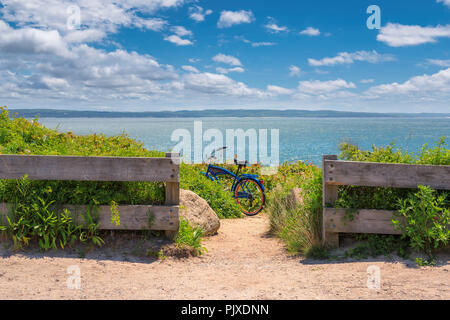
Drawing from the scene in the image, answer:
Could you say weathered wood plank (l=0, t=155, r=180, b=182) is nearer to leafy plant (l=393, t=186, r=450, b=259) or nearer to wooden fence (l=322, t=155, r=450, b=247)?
wooden fence (l=322, t=155, r=450, b=247)

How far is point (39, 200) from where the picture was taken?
5359 mm

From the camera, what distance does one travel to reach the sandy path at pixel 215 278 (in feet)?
13.0

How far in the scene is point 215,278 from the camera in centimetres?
474

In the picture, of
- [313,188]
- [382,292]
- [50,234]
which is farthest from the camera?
[313,188]

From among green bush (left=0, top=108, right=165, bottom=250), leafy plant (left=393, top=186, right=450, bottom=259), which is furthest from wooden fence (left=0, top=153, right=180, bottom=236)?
leafy plant (left=393, top=186, right=450, bottom=259)

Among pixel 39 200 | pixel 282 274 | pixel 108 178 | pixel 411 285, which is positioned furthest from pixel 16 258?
pixel 411 285

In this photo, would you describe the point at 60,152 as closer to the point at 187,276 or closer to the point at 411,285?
the point at 187,276

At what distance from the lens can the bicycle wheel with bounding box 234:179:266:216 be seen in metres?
9.53

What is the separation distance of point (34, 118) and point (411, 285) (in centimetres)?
814

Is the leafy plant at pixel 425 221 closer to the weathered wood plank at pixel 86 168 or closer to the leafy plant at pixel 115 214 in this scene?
the weathered wood plank at pixel 86 168

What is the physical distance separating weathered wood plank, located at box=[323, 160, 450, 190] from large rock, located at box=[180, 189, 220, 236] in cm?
279

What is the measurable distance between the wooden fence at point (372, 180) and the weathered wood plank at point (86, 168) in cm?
231

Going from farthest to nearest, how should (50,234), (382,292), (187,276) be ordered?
(50,234) < (187,276) < (382,292)

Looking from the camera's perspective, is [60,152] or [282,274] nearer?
[282,274]
